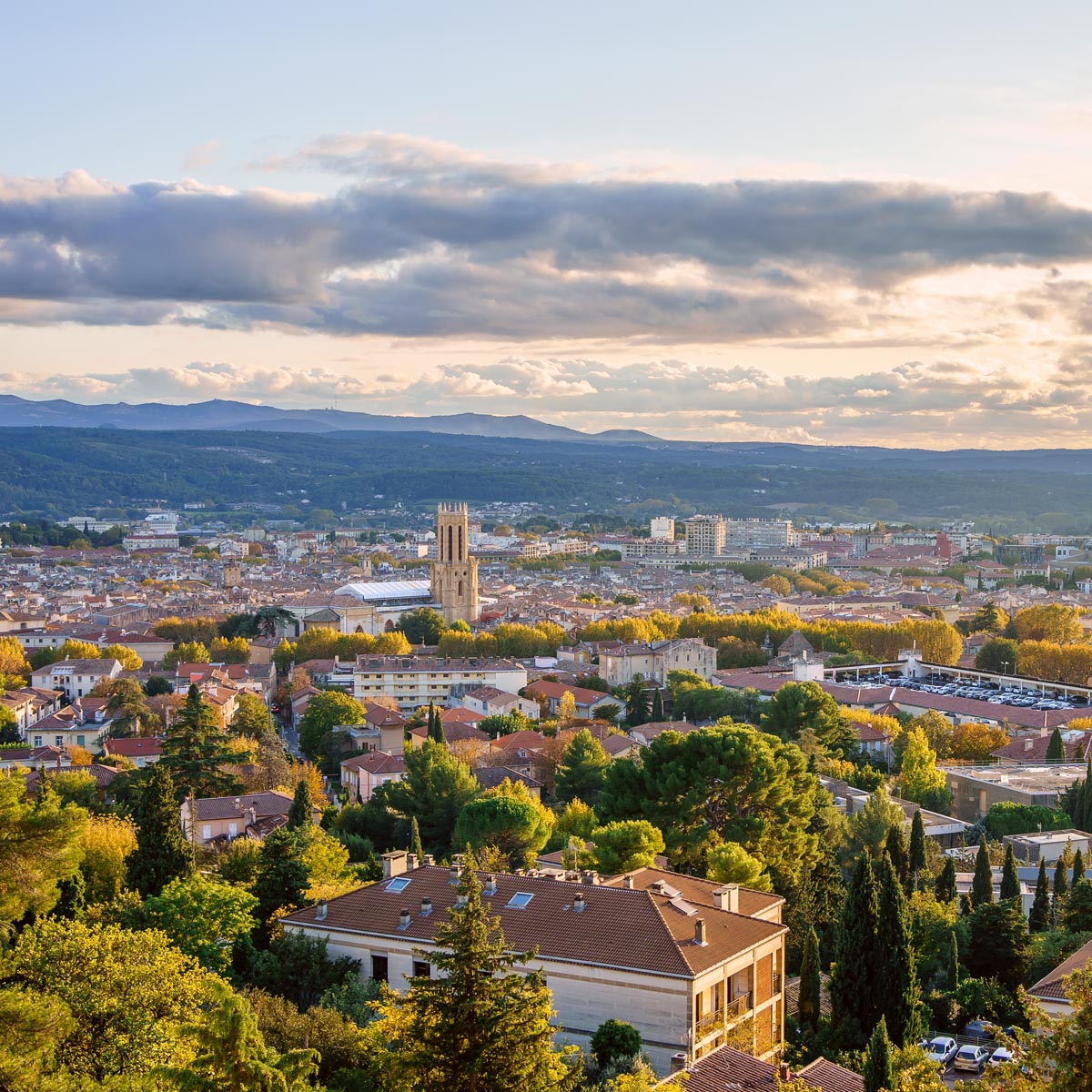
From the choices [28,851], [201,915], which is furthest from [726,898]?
[28,851]

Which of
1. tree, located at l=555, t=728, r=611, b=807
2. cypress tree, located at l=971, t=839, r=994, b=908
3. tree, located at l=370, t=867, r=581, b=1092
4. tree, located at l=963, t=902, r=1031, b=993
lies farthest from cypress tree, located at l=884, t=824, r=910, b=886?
tree, located at l=370, t=867, r=581, b=1092

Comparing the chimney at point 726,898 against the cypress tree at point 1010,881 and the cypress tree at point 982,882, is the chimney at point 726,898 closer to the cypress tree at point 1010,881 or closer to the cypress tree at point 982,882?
the cypress tree at point 982,882

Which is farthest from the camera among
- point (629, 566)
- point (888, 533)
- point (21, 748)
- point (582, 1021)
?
point (888, 533)

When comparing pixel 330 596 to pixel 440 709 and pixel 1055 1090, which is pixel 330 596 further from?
pixel 1055 1090

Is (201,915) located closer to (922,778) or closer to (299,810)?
(299,810)

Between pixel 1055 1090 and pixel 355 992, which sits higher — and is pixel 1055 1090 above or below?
above

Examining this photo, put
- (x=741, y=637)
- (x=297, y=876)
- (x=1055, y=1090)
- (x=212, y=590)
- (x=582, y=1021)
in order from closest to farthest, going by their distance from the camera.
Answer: (x=1055, y=1090)
(x=582, y=1021)
(x=297, y=876)
(x=741, y=637)
(x=212, y=590)

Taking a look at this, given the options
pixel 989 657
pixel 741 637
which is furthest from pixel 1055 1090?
pixel 741 637

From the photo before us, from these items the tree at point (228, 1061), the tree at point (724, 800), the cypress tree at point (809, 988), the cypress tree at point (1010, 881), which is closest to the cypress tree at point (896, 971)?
the cypress tree at point (809, 988)
